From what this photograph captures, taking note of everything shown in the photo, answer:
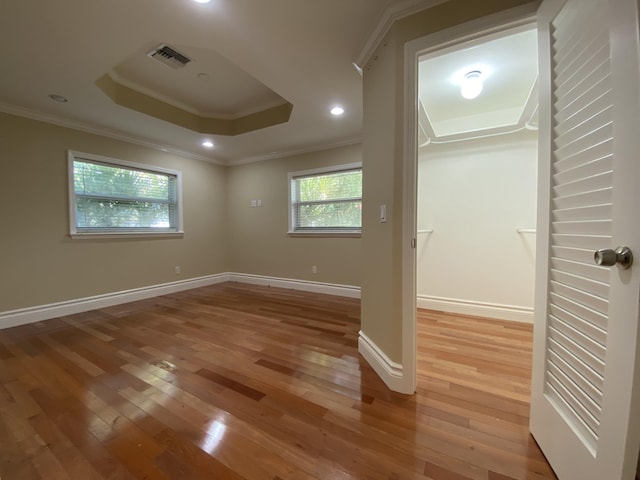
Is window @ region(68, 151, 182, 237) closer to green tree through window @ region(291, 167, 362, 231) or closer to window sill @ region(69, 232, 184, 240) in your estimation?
window sill @ region(69, 232, 184, 240)

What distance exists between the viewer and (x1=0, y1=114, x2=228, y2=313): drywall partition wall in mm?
2754

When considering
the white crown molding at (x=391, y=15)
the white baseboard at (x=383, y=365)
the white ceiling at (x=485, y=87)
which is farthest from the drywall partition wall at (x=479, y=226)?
the white crown molding at (x=391, y=15)

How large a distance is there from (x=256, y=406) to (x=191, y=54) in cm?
276

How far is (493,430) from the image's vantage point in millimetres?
1312

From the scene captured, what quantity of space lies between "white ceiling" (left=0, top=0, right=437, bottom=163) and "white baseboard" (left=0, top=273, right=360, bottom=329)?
6.94ft

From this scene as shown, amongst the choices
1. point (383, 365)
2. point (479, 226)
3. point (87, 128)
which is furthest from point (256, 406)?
point (87, 128)

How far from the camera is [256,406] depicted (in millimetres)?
1499

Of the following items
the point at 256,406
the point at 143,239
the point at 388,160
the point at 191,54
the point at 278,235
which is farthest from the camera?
the point at 278,235

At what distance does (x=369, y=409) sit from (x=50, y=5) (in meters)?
2.97

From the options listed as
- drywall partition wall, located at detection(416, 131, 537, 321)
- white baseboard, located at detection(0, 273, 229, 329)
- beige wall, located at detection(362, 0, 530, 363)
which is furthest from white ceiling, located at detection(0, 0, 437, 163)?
white baseboard, located at detection(0, 273, 229, 329)

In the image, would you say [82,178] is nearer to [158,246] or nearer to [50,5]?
[158,246]

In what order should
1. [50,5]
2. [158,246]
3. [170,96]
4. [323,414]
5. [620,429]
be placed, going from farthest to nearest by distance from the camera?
[158,246]
[170,96]
[50,5]
[323,414]
[620,429]

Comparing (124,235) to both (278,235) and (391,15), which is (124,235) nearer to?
(278,235)

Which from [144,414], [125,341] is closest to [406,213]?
[144,414]
